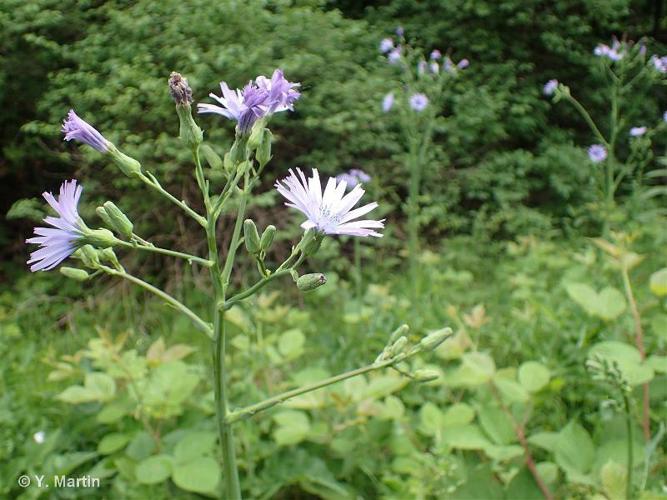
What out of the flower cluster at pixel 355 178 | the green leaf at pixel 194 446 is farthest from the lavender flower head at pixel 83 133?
the flower cluster at pixel 355 178

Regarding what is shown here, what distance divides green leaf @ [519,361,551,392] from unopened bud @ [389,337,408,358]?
2.05ft

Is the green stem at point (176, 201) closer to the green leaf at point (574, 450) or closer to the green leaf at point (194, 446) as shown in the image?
the green leaf at point (194, 446)

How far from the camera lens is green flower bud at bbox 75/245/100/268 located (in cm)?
82

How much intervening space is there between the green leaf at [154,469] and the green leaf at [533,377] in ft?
2.51

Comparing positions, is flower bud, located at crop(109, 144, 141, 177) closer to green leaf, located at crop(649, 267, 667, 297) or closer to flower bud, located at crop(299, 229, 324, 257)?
flower bud, located at crop(299, 229, 324, 257)

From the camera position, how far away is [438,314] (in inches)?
95.7

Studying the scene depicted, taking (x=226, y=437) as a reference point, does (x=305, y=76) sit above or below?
below

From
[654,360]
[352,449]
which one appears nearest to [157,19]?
[352,449]

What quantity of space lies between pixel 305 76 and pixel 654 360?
306 centimetres

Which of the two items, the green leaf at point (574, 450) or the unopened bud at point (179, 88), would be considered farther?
the green leaf at point (574, 450)

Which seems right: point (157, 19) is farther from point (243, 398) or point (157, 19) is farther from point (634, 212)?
point (634, 212)

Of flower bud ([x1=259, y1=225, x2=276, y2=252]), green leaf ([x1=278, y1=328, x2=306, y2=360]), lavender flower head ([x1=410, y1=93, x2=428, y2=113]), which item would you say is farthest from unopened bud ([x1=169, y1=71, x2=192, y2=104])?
lavender flower head ([x1=410, y1=93, x2=428, y2=113])

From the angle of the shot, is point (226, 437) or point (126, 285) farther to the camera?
point (126, 285)

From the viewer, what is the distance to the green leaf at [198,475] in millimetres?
1273
